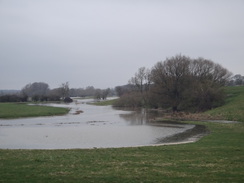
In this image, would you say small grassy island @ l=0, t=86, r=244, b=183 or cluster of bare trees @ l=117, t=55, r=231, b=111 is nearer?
small grassy island @ l=0, t=86, r=244, b=183

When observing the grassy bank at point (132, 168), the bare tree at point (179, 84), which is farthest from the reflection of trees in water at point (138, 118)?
the grassy bank at point (132, 168)

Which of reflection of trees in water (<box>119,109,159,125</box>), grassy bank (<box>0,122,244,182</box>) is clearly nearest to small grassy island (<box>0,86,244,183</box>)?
grassy bank (<box>0,122,244,182</box>)

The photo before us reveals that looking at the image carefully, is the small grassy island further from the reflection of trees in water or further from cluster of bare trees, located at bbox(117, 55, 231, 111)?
cluster of bare trees, located at bbox(117, 55, 231, 111)

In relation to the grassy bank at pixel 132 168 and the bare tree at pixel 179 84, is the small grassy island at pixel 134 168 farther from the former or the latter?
the bare tree at pixel 179 84

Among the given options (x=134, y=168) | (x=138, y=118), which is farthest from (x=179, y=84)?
(x=134, y=168)

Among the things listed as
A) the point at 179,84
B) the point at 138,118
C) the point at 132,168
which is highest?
the point at 179,84

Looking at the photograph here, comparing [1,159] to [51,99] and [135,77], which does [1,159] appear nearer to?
[135,77]

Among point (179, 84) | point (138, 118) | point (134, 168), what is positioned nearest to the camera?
point (134, 168)

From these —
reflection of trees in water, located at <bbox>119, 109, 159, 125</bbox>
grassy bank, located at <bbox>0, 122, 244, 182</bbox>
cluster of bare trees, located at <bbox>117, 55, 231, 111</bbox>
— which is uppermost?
cluster of bare trees, located at <bbox>117, 55, 231, 111</bbox>

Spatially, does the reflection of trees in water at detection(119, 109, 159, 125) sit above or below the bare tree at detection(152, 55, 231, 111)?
below

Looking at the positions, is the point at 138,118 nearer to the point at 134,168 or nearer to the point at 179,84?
the point at 179,84

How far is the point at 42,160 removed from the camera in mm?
11977

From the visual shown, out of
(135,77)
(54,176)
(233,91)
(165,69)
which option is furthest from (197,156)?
(135,77)

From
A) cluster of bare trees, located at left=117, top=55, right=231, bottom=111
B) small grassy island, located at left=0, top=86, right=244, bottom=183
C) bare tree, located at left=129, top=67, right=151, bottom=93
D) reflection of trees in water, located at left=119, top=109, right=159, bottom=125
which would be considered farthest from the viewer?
bare tree, located at left=129, top=67, right=151, bottom=93
